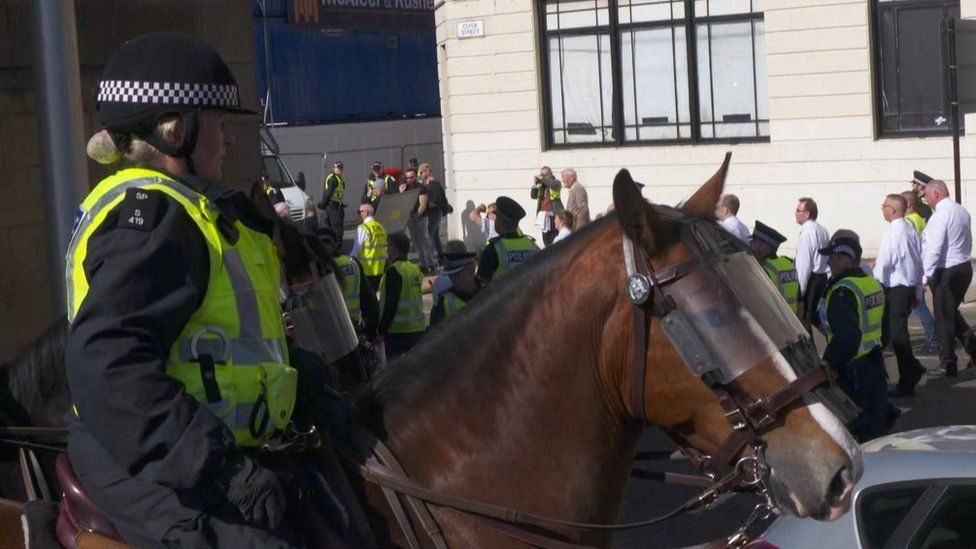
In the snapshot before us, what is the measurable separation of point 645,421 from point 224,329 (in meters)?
1.02

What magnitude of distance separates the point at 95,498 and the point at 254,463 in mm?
458

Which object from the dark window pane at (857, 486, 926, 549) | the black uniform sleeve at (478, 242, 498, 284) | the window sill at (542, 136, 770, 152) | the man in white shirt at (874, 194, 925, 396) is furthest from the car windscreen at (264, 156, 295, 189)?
the dark window pane at (857, 486, 926, 549)

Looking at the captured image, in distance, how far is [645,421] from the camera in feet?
10.4

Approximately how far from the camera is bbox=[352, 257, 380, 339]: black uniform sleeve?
10.6 meters

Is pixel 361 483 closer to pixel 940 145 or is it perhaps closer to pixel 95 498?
pixel 95 498

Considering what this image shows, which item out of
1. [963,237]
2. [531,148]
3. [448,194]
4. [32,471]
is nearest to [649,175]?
[531,148]

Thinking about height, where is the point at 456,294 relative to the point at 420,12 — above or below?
below

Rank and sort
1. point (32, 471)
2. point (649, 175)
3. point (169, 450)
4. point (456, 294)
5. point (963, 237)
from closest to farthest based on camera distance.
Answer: point (169, 450) → point (32, 471) → point (456, 294) → point (963, 237) → point (649, 175)

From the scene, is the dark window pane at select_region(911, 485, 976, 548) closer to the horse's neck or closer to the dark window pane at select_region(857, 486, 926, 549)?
the dark window pane at select_region(857, 486, 926, 549)

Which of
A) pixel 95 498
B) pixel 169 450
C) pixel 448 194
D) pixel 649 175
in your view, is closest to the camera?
pixel 169 450

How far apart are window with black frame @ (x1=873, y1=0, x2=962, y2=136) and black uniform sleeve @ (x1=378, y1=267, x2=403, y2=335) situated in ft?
40.9

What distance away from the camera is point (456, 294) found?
413 inches

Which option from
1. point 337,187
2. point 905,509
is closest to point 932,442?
point 905,509

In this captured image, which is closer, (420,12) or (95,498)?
(95,498)
